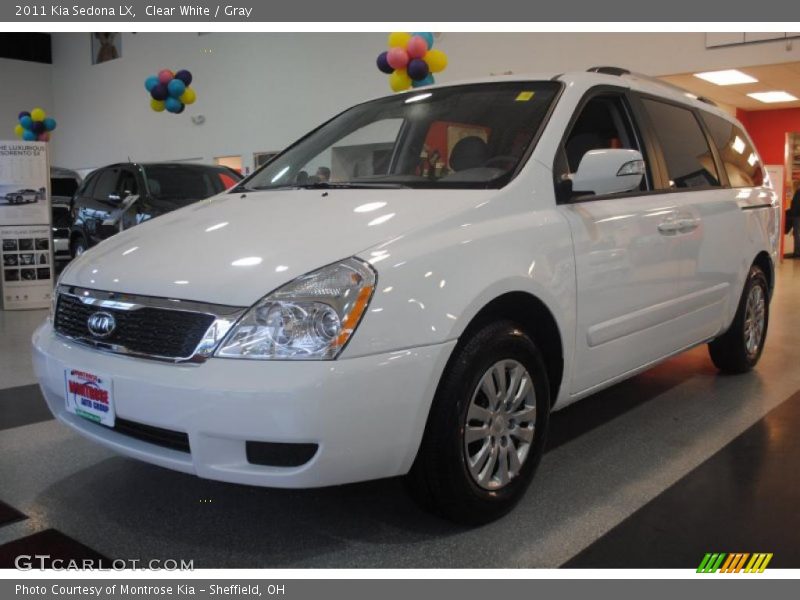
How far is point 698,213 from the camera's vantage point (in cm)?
311

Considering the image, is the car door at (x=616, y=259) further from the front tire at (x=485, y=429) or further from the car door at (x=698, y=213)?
the front tire at (x=485, y=429)

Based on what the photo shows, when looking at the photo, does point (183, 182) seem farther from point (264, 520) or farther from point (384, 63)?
point (264, 520)

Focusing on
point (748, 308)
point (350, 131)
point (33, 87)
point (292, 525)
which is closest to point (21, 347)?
point (350, 131)

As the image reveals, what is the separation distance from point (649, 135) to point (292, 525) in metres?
2.01

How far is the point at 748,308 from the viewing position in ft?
12.5

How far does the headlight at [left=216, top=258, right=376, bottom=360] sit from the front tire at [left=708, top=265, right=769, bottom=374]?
2622 mm

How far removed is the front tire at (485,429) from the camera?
195cm

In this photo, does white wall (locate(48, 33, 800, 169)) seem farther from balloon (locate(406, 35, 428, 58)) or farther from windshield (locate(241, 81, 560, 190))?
windshield (locate(241, 81, 560, 190))

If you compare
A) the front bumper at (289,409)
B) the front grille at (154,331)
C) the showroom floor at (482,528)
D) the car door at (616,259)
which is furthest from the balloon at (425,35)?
the front bumper at (289,409)

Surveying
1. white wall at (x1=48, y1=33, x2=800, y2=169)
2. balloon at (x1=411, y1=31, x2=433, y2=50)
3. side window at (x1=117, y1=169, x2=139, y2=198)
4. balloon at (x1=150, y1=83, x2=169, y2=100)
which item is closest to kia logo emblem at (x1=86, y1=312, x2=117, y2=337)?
side window at (x1=117, y1=169, x2=139, y2=198)

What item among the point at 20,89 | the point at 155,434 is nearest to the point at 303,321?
the point at 155,434

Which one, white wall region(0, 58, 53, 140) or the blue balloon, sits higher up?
white wall region(0, 58, 53, 140)

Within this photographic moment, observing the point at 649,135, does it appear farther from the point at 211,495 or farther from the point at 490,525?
the point at 211,495

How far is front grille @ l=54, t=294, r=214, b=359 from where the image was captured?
183cm
